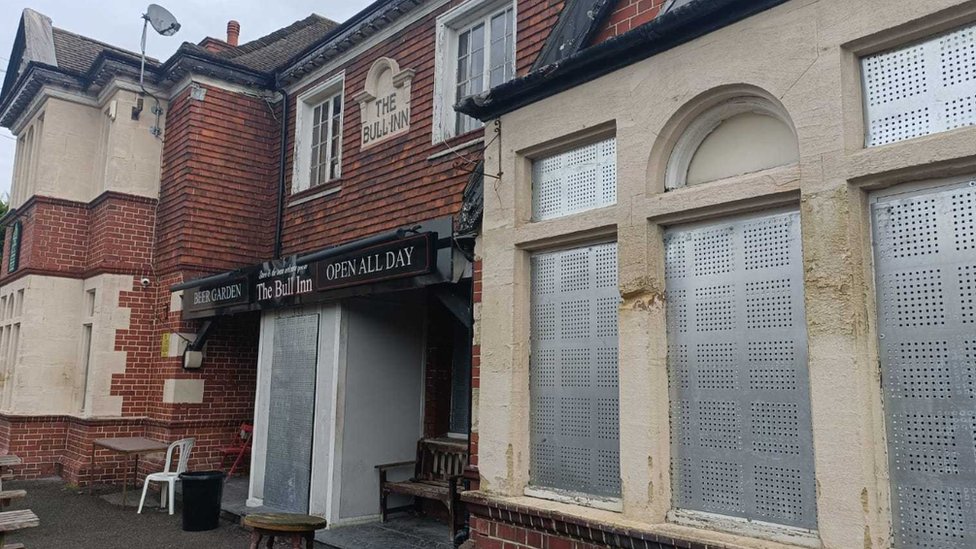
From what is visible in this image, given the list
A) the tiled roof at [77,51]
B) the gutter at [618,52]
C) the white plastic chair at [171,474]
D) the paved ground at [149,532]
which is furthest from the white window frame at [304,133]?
the gutter at [618,52]

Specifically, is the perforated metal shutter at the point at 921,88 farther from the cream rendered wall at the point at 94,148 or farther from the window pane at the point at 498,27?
the cream rendered wall at the point at 94,148

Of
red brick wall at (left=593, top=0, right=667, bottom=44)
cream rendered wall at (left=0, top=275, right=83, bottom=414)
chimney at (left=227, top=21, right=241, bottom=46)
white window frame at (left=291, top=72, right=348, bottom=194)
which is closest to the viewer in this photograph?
red brick wall at (left=593, top=0, right=667, bottom=44)

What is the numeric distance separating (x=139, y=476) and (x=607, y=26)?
9.72 meters

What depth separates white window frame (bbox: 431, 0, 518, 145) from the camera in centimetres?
848

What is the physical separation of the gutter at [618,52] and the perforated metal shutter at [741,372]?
1.01 meters

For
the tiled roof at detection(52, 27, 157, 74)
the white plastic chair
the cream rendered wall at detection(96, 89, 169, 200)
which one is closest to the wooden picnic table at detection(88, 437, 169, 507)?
the white plastic chair

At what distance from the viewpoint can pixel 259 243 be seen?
11445 mm

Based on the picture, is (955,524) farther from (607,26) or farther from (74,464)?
(74,464)

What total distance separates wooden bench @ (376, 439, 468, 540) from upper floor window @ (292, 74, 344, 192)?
4.11 m

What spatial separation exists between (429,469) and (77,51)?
33.9 ft

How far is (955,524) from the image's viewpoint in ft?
9.26

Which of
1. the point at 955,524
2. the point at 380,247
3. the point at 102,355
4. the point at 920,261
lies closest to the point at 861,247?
the point at 920,261

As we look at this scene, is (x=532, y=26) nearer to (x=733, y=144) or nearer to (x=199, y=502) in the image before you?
(x=733, y=144)

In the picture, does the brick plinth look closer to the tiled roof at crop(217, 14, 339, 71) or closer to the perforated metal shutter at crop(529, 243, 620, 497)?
the perforated metal shutter at crop(529, 243, 620, 497)
